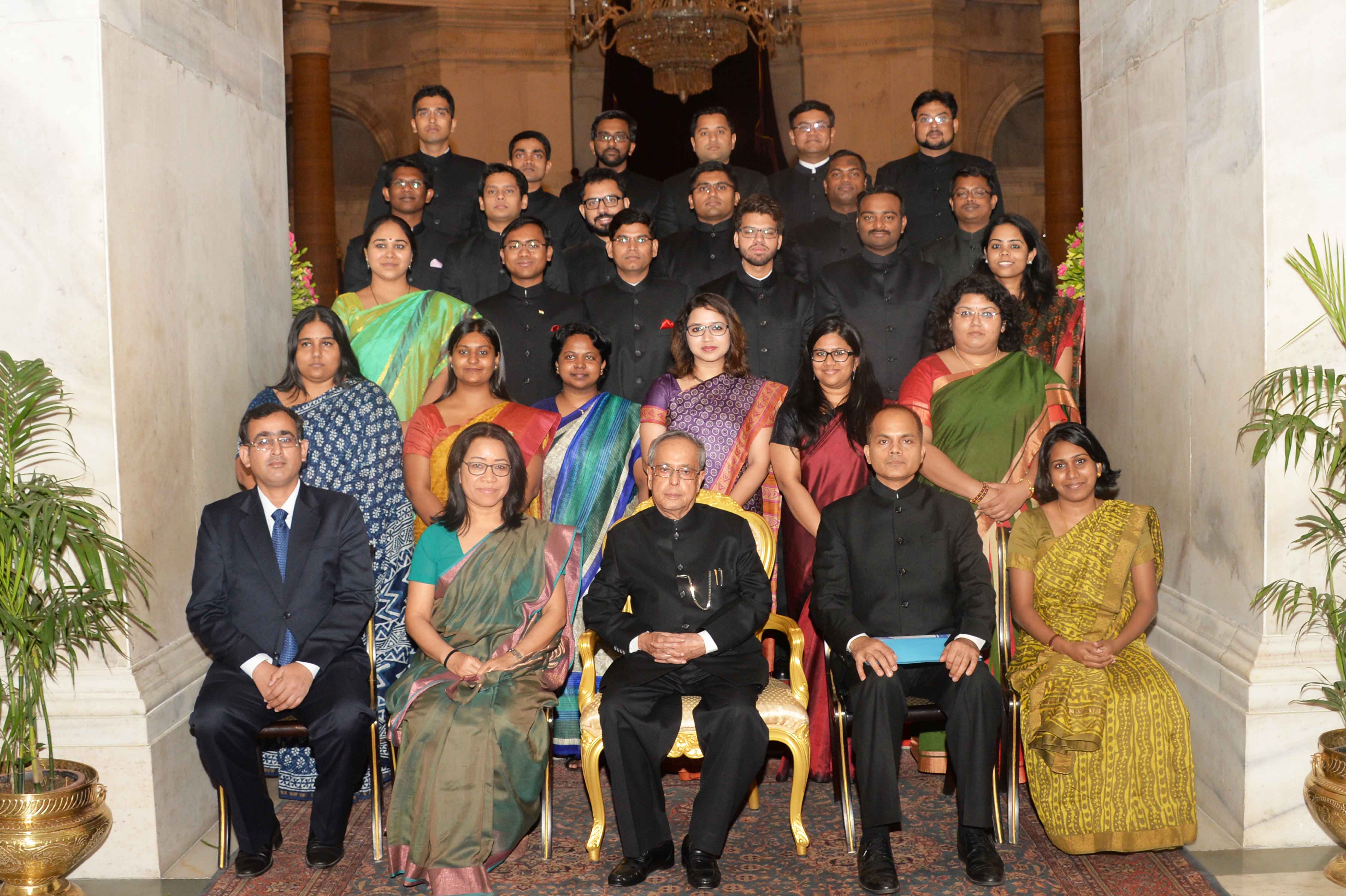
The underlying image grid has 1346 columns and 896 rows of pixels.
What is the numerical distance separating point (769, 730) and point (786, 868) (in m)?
0.42

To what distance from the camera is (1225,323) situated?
4230mm

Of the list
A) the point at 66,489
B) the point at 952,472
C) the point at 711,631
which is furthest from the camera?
the point at 952,472

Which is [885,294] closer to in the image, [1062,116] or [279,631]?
[279,631]

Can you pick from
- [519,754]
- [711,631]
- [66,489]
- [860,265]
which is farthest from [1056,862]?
[66,489]

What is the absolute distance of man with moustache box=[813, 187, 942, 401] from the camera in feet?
18.1

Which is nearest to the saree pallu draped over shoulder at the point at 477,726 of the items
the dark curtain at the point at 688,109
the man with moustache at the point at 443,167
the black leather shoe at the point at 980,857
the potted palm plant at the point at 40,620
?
the potted palm plant at the point at 40,620

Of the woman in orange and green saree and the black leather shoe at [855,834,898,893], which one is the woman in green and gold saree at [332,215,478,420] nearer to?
the woman in orange and green saree

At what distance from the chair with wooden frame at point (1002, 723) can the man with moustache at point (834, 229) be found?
2073mm

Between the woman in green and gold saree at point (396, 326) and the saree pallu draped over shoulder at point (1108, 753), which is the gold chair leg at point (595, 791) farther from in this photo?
the woman in green and gold saree at point (396, 326)

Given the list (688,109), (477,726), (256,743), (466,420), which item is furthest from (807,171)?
(688,109)

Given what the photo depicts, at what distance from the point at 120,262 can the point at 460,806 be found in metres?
1.97

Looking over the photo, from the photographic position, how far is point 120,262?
404 cm

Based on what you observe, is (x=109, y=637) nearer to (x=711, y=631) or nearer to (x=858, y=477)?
(x=711, y=631)

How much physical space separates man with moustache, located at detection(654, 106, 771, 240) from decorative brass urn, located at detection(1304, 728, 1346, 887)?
11.9 feet
